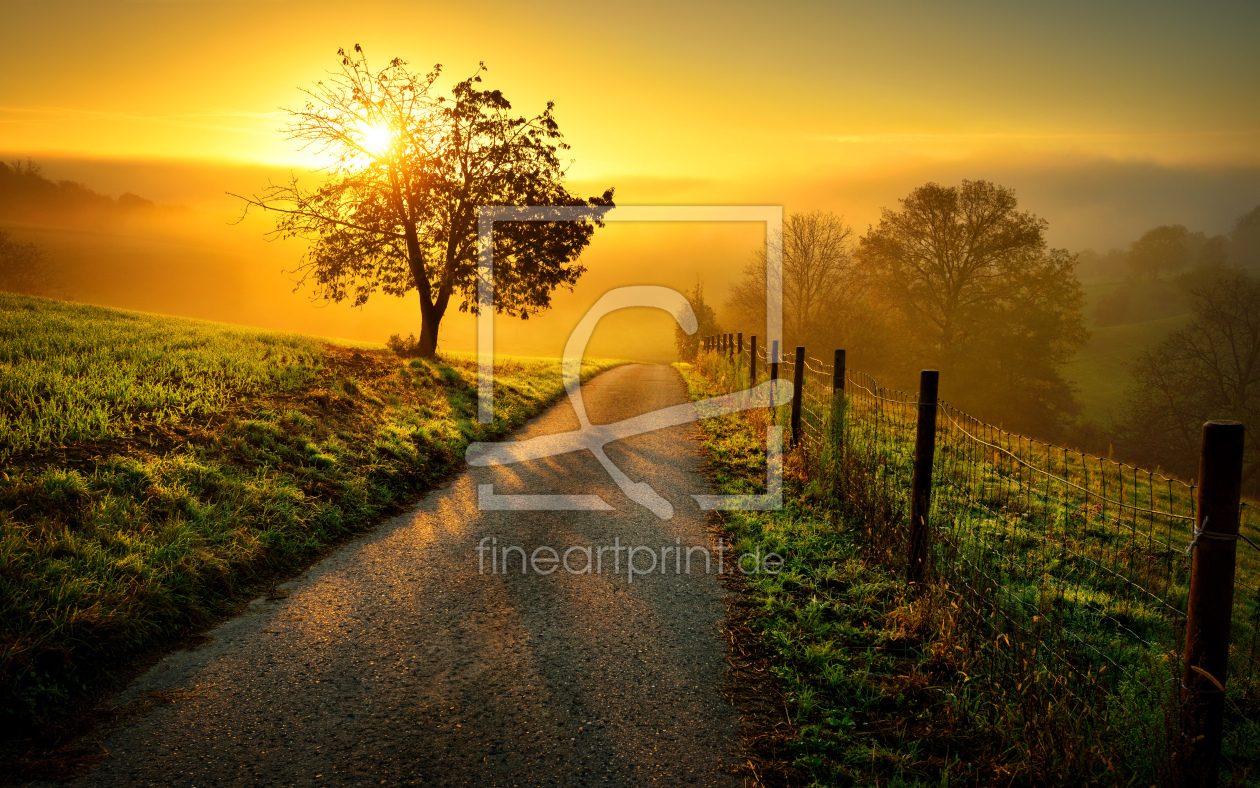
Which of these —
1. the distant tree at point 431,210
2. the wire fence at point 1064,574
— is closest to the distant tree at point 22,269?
the distant tree at point 431,210

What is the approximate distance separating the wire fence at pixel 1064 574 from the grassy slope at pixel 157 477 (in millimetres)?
5790

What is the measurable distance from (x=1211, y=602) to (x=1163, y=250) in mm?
122791

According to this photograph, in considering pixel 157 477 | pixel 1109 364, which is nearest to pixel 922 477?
pixel 157 477

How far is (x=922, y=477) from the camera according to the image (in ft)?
17.5

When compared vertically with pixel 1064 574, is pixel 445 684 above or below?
above

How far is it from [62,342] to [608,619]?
11761 mm

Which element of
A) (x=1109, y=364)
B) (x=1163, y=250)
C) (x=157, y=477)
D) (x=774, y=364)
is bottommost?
(x=1109, y=364)

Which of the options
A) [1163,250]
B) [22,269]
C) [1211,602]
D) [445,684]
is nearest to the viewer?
[1211,602]

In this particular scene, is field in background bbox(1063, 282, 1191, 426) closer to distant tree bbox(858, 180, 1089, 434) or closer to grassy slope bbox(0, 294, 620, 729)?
distant tree bbox(858, 180, 1089, 434)

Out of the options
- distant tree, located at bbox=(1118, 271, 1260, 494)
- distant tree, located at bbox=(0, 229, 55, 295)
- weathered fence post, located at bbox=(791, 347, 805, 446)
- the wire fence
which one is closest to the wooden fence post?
weathered fence post, located at bbox=(791, 347, 805, 446)

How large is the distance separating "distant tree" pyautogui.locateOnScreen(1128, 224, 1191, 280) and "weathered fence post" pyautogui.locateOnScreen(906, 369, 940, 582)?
4607 inches

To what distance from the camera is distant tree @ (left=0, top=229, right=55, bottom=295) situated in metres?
46.2

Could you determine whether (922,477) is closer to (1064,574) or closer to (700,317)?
(1064,574)

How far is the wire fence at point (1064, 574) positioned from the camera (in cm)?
374
